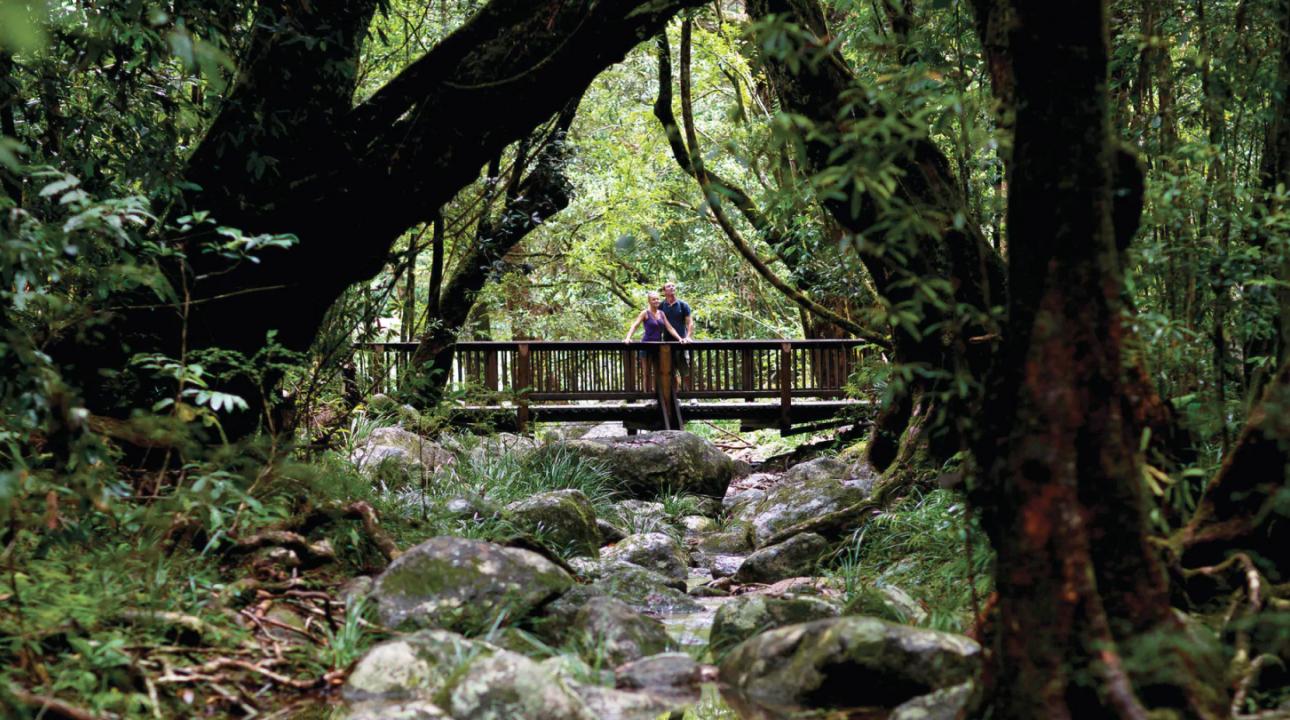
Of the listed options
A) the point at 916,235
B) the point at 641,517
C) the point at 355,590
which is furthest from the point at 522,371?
the point at 355,590

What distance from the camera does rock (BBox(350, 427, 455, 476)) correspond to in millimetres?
8203

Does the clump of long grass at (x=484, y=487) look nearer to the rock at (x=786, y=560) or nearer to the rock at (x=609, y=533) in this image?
the rock at (x=609, y=533)

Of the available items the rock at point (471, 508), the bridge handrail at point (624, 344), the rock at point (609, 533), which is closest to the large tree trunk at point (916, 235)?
the rock at point (609, 533)

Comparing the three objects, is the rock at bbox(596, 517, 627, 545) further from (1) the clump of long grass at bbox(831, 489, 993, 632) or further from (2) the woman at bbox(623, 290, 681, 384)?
(2) the woman at bbox(623, 290, 681, 384)

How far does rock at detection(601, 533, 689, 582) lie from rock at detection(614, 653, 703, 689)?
9.02 feet

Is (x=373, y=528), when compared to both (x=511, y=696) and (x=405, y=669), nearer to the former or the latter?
(x=405, y=669)

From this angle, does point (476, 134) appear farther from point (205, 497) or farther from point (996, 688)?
point (996, 688)

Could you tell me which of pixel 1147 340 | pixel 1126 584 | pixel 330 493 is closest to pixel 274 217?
pixel 330 493

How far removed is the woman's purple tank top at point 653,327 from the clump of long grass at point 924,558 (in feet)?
24.2

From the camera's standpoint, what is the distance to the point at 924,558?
19.3 feet

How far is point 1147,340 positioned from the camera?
392 cm

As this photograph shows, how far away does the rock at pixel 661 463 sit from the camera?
1064 centimetres

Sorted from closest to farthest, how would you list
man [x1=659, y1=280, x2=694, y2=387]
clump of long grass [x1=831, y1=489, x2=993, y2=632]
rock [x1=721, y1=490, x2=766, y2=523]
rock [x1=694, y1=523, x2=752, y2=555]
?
clump of long grass [x1=831, y1=489, x2=993, y2=632] < rock [x1=694, y1=523, x2=752, y2=555] < rock [x1=721, y1=490, x2=766, y2=523] < man [x1=659, y1=280, x2=694, y2=387]

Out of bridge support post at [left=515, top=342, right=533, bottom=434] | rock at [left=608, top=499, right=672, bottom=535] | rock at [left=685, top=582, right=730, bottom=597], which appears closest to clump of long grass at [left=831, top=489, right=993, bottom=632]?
rock at [left=685, top=582, right=730, bottom=597]
